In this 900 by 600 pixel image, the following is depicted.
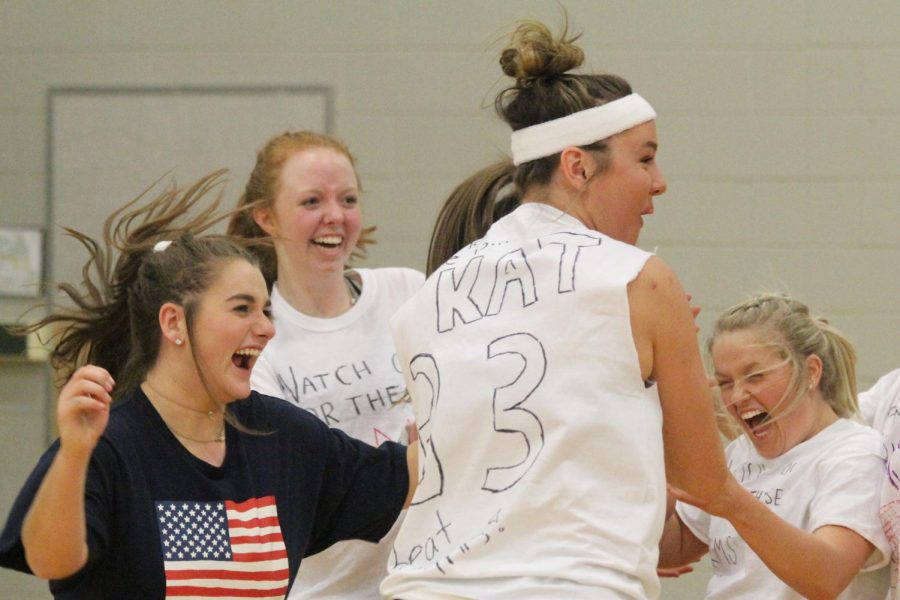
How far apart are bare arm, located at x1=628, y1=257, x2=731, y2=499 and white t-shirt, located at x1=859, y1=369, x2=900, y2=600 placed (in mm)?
672

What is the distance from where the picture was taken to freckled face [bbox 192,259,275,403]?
8.49 feet

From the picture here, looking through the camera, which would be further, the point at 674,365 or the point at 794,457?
the point at 794,457

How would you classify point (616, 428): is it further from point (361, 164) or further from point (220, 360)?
point (361, 164)

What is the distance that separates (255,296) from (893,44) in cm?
308

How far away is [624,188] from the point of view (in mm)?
2162

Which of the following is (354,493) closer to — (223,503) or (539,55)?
(223,503)

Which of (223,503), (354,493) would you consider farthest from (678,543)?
(223,503)

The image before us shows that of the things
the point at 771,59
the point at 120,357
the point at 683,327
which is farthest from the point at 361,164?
the point at 683,327

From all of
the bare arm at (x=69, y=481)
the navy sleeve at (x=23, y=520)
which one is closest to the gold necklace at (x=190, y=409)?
Answer: the navy sleeve at (x=23, y=520)

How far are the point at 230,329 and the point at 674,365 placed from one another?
1.01m

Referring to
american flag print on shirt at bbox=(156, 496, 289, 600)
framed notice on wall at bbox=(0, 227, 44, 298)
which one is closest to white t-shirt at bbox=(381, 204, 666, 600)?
american flag print on shirt at bbox=(156, 496, 289, 600)

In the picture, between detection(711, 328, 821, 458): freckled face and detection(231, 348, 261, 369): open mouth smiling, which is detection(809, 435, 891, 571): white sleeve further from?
detection(231, 348, 261, 369): open mouth smiling

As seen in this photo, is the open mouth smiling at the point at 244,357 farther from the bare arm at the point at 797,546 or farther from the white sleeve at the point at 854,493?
the white sleeve at the point at 854,493

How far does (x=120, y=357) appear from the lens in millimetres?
2801
